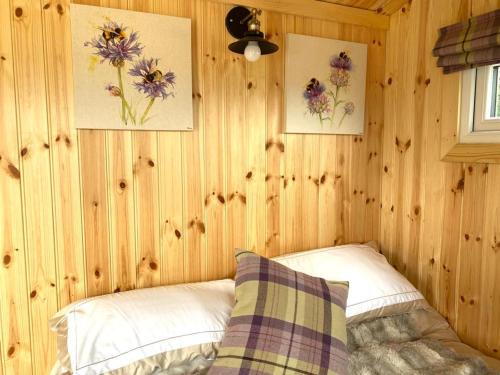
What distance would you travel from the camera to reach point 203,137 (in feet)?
5.48

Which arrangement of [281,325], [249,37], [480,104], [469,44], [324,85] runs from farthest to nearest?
[324,85], [480,104], [469,44], [249,37], [281,325]

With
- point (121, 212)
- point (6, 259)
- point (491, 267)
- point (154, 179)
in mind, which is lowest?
point (491, 267)

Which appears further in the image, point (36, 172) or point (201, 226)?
point (201, 226)

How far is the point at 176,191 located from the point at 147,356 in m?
0.68

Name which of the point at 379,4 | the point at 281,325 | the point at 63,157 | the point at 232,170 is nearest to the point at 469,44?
the point at 379,4

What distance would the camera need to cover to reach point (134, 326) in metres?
Answer: 1.24

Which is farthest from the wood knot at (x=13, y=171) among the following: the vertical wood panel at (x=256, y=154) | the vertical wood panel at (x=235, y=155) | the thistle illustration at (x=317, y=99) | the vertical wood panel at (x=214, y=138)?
the thistle illustration at (x=317, y=99)

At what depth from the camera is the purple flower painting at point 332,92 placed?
6.16ft

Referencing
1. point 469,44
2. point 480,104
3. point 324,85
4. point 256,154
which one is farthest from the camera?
point 324,85

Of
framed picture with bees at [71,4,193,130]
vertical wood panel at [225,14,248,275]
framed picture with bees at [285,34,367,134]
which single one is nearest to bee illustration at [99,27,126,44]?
framed picture with bees at [71,4,193,130]

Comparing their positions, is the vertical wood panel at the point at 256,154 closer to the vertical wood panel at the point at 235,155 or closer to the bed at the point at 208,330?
the vertical wood panel at the point at 235,155

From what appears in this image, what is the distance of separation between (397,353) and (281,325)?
1.60ft

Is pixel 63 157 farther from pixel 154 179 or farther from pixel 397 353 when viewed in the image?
pixel 397 353

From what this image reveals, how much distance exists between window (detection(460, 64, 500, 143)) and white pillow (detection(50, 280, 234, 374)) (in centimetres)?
131
